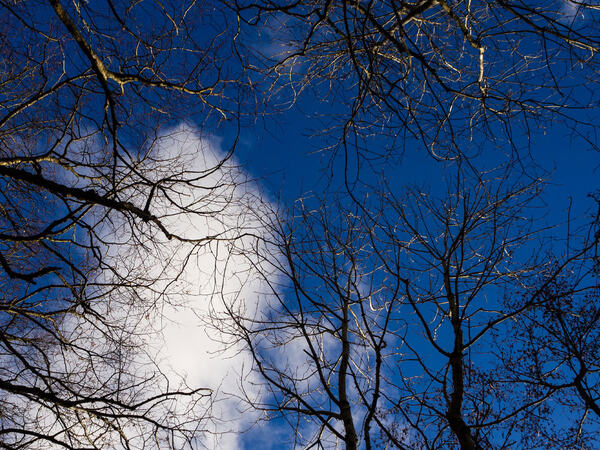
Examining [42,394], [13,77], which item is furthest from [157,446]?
[13,77]

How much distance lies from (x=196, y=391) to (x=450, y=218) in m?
3.31

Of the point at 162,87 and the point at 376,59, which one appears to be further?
the point at 162,87

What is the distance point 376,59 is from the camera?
2.65 metres

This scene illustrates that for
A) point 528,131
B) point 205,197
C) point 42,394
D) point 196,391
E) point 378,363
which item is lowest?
point 378,363

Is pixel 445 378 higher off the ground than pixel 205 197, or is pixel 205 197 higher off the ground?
pixel 205 197

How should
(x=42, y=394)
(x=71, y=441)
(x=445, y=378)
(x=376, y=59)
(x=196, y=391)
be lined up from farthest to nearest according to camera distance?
1. (x=71, y=441)
2. (x=196, y=391)
3. (x=42, y=394)
4. (x=445, y=378)
5. (x=376, y=59)

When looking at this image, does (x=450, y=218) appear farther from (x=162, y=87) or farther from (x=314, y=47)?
(x=162, y=87)

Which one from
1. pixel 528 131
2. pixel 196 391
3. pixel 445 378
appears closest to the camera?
pixel 528 131

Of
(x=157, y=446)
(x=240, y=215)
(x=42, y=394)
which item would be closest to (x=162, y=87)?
(x=240, y=215)

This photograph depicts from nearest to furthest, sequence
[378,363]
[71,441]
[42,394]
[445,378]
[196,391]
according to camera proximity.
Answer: [378,363] → [445,378] → [42,394] → [196,391] → [71,441]

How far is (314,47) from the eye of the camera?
2.95 metres

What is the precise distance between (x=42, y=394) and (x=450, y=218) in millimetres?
Answer: 4317

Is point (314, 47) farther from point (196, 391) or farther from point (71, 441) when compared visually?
point (71, 441)

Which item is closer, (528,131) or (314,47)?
(528,131)
